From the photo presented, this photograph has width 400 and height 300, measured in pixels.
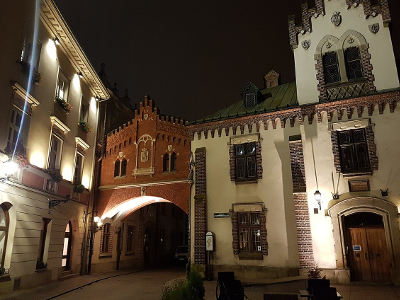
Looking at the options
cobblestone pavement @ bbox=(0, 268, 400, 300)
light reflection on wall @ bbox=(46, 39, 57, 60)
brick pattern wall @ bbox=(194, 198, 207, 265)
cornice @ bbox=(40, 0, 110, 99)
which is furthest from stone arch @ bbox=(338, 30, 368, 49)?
light reflection on wall @ bbox=(46, 39, 57, 60)

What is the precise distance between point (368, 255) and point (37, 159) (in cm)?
1511

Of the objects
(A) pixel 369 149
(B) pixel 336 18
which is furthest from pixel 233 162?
(B) pixel 336 18

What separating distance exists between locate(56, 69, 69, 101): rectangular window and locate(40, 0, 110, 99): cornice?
1451 millimetres

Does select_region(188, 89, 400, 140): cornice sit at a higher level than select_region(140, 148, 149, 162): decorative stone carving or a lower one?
higher

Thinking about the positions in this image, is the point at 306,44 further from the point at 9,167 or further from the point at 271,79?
the point at 9,167

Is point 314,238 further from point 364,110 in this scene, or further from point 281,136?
point 364,110

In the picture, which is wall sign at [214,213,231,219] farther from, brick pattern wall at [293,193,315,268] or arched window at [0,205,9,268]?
arched window at [0,205,9,268]

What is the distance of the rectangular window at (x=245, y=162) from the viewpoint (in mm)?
16434

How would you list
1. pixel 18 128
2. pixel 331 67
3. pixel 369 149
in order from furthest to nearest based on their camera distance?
pixel 331 67 < pixel 369 149 < pixel 18 128

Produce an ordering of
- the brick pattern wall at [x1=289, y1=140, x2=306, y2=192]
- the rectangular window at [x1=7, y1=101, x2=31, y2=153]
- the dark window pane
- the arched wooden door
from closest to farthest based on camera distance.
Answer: the rectangular window at [x1=7, y1=101, x2=31, y2=153], the brick pattern wall at [x1=289, y1=140, x2=306, y2=192], the dark window pane, the arched wooden door

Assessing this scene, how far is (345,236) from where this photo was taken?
45.6 feet

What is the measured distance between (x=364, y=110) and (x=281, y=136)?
389 cm

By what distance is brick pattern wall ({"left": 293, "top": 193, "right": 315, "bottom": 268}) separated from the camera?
45.5 ft

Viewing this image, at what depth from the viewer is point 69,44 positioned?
17.5m
